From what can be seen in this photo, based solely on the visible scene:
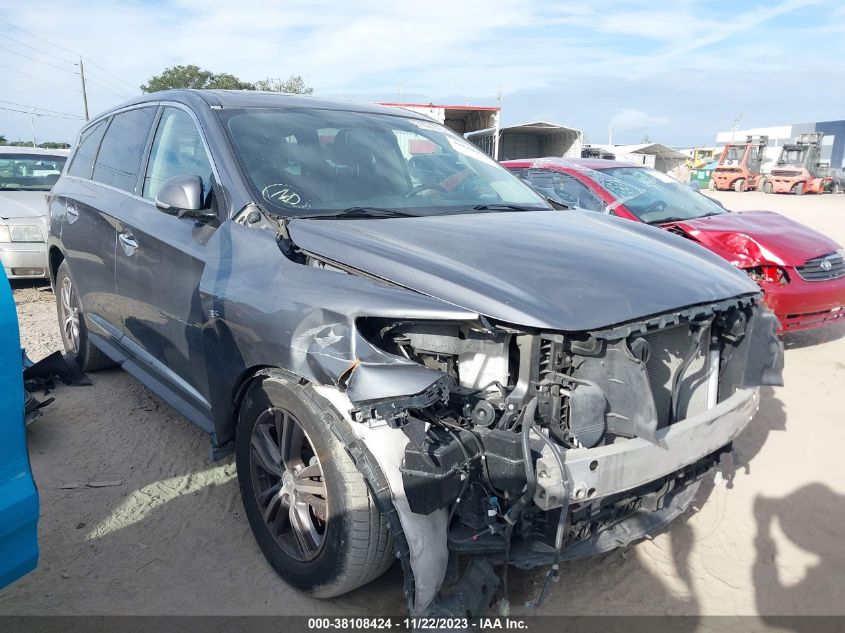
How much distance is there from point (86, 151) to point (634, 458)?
14.4ft

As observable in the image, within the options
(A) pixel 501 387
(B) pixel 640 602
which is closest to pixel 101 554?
(A) pixel 501 387

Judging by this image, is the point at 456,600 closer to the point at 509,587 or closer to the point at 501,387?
Result: the point at 509,587

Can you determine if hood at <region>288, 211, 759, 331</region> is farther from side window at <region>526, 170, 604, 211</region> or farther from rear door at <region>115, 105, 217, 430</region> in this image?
side window at <region>526, 170, 604, 211</region>

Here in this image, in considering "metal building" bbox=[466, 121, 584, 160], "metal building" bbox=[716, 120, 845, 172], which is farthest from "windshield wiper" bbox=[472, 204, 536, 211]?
"metal building" bbox=[716, 120, 845, 172]

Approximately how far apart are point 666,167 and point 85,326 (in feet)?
143

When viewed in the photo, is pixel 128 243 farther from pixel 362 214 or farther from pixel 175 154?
pixel 362 214

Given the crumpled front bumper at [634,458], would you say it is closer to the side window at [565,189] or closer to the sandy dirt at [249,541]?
the sandy dirt at [249,541]

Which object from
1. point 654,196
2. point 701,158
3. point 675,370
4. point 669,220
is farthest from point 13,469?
point 701,158

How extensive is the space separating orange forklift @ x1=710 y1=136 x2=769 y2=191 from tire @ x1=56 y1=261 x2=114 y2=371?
34.6 m

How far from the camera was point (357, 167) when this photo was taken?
3.16 m

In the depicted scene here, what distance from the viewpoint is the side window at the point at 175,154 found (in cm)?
303

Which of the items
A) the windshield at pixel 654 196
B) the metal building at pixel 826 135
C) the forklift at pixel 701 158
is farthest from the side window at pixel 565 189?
the metal building at pixel 826 135

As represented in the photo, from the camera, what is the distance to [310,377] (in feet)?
7.11

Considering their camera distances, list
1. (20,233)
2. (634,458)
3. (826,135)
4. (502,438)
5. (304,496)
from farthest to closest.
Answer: (826,135)
(20,233)
(304,496)
(634,458)
(502,438)
